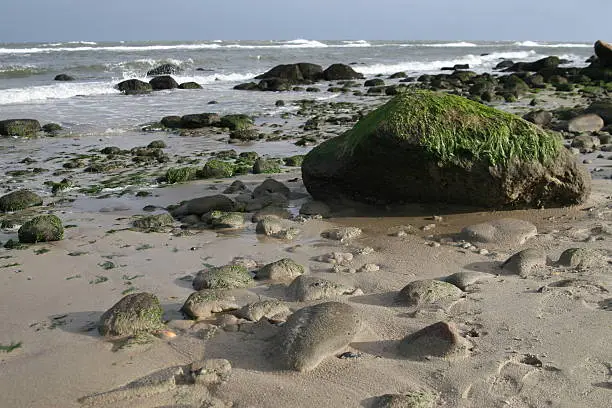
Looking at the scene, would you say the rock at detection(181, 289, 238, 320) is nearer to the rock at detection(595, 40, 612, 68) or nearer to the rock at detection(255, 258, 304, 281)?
the rock at detection(255, 258, 304, 281)

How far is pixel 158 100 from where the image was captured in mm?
19719

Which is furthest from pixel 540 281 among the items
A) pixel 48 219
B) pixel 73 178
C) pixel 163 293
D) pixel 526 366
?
pixel 73 178

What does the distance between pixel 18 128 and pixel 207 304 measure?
36.6 ft

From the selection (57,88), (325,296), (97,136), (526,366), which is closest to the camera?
(526,366)

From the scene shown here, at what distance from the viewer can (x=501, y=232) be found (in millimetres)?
5121

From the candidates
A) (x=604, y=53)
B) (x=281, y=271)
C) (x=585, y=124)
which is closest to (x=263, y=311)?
(x=281, y=271)

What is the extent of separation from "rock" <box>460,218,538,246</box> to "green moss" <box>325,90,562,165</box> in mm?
804

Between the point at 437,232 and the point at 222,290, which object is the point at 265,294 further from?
the point at 437,232

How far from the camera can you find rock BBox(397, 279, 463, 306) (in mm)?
3762

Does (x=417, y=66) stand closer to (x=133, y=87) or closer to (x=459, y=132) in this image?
(x=133, y=87)

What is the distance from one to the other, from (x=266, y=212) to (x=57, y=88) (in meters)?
17.9

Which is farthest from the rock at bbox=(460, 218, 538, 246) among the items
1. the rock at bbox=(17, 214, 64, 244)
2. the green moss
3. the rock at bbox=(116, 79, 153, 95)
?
the rock at bbox=(116, 79, 153, 95)

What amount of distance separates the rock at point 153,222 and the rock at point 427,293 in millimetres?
2783

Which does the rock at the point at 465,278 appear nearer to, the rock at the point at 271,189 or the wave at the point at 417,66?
the rock at the point at 271,189
